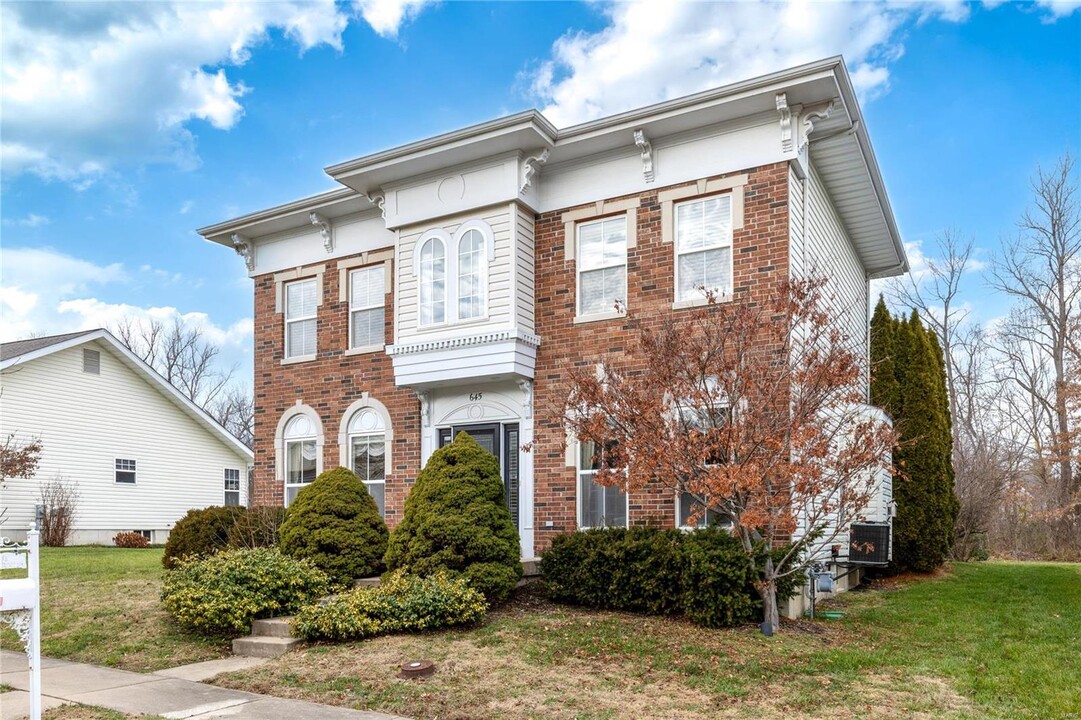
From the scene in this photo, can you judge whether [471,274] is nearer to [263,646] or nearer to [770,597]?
[263,646]

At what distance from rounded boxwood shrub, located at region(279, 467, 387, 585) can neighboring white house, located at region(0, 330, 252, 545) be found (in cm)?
1465

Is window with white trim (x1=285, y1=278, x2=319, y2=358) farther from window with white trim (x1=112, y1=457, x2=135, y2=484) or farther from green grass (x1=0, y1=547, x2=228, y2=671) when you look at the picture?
window with white trim (x1=112, y1=457, x2=135, y2=484)

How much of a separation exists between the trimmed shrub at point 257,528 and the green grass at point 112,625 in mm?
1215

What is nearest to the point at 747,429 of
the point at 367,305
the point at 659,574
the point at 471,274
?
the point at 659,574

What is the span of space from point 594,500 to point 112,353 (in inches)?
737

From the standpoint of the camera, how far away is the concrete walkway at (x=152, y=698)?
20.9 ft

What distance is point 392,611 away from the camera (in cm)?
885

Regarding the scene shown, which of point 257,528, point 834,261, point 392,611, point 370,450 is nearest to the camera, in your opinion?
point 392,611

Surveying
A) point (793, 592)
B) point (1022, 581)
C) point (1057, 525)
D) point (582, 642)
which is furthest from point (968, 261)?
point (582, 642)

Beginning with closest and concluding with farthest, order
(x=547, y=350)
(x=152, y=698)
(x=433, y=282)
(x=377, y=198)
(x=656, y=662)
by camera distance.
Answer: (x=152, y=698) < (x=656, y=662) < (x=547, y=350) < (x=433, y=282) < (x=377, y=198)

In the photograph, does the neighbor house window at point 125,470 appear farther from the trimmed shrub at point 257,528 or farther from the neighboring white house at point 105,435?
the trimmed shrub at point 257,528

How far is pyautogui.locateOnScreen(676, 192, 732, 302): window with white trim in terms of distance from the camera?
11.2 metres

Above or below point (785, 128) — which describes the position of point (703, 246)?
below

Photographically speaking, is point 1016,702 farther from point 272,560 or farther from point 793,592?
point 272,560
